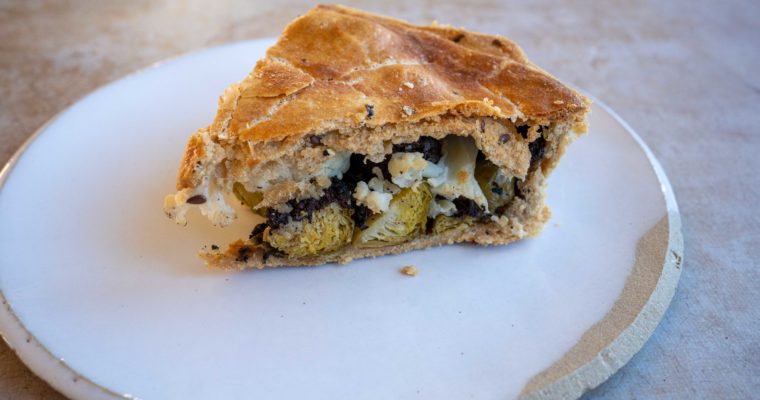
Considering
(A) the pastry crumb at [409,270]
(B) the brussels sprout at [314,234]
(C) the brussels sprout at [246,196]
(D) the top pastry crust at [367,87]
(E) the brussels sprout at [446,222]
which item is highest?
(D) the top pastry crust at [367,87]

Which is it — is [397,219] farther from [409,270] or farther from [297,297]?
[297,297]

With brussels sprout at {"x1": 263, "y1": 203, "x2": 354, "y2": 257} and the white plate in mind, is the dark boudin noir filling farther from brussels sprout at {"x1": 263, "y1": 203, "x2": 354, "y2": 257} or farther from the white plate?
the white plate

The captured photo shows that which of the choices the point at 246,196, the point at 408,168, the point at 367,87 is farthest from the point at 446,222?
the point at 246,196

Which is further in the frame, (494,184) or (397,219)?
(494,184)

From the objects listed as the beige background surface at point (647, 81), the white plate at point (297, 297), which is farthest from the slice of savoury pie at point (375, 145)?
the beige background surface at point (647, 81)

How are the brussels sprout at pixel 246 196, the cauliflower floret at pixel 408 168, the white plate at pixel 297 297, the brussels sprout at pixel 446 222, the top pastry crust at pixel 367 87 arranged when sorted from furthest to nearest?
1. the brussels sprout at pixel 446 222
2. the brussels sprout at pixel 246 196
3. the cauliflower floret at pixel 408 168
4. the top pastry crust at pixel 367 87
5. the white plate at pixel 297 297

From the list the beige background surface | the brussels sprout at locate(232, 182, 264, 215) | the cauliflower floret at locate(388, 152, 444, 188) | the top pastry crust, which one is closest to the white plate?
the brussels sprout at locate(232, 182, 264, 215)

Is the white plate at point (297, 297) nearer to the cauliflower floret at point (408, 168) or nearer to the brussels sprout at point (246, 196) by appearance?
the brussels sprout at point (246, 196)

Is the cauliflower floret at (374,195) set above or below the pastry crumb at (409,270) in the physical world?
above
